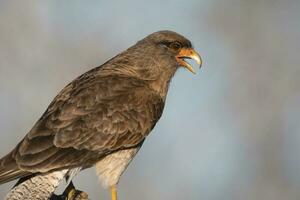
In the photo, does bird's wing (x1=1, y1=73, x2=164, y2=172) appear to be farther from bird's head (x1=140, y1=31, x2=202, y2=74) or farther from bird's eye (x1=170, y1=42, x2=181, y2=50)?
bird's eye (x1=170, y1=42, x2=181, y2=50)

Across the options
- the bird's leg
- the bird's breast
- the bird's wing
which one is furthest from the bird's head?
the bird's leg

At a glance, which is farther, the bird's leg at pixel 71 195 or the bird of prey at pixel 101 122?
the bird's leg at pixel 71 195

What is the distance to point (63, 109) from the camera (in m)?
14.8

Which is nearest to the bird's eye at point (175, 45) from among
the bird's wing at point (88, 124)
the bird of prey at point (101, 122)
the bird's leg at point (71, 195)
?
the bird of prey at point (101, 122)

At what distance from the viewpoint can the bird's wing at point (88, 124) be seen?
14281 millimetres

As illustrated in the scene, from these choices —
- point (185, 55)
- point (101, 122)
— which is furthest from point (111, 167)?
point (185, 55)

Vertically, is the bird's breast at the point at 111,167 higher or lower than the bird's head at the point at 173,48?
lower

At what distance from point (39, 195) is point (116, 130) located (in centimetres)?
154

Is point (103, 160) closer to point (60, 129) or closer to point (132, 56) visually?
point (60, 129)

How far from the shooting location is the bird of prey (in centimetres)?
1416

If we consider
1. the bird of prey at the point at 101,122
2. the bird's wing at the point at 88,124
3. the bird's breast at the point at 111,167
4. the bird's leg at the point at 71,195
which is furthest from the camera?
the bird's breast at the point at 111,167

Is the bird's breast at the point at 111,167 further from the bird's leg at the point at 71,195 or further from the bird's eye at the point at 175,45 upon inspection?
the bird's eye at the point at 175,45

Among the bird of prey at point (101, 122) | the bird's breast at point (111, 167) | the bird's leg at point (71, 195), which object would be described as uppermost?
the bird of prey at point (101, 122)

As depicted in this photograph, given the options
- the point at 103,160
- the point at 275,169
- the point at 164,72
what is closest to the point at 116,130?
the point at 103,160
